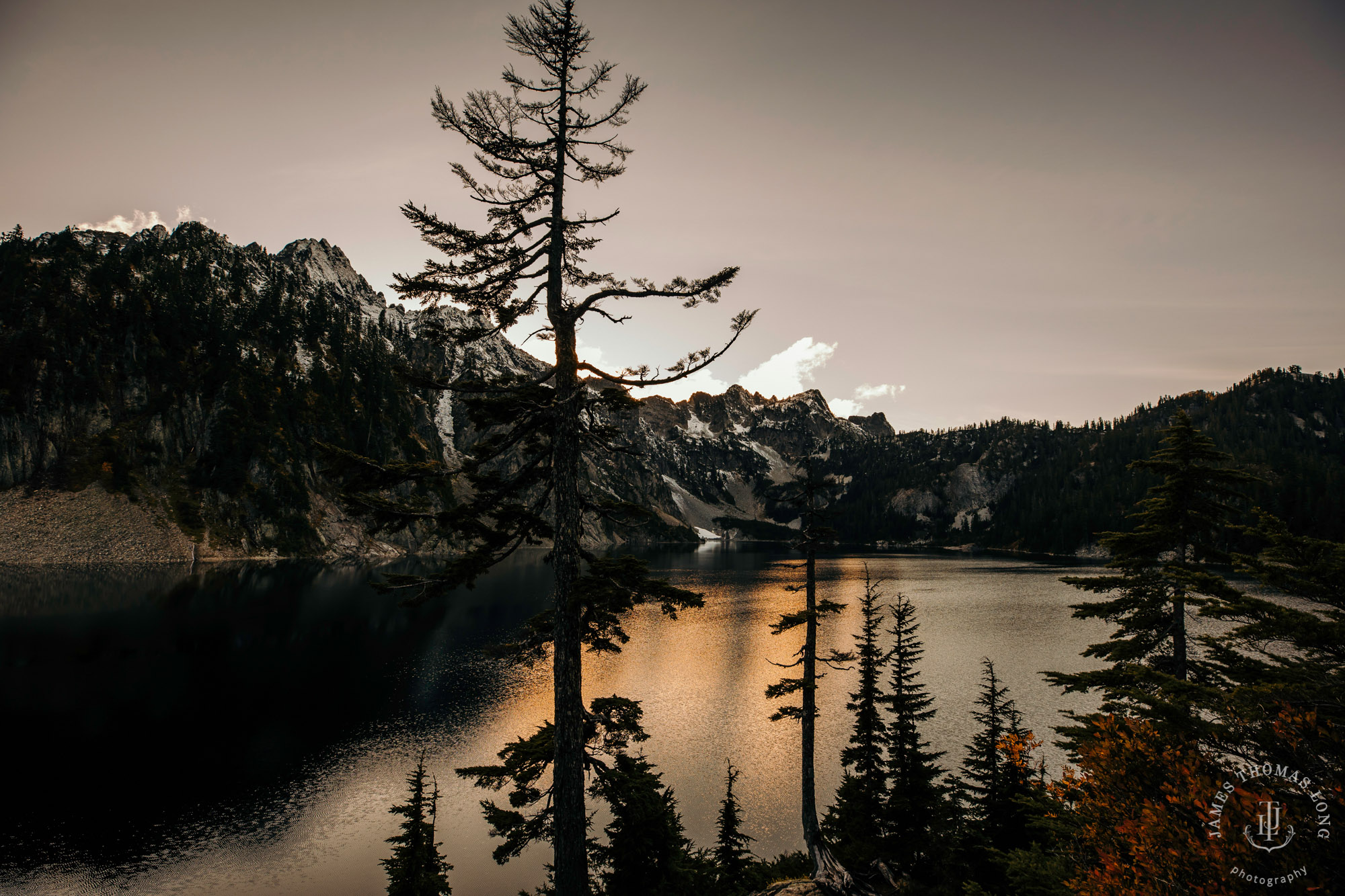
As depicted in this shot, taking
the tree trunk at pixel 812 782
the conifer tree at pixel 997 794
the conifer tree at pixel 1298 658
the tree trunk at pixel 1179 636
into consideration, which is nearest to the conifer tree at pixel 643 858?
the tree trunk at pixel 812 782

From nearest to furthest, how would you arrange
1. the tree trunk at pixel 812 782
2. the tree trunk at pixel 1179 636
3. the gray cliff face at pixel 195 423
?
the tree trunk at pixel 1179 636 < the tree trunk at pixel 812 782 < the gray cliff face at pixel 195 423

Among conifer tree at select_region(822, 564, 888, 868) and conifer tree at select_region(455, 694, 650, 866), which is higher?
conifer tree at select_region(455, 694, 650, 866)

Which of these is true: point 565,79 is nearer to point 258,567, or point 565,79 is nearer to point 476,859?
point 476,859

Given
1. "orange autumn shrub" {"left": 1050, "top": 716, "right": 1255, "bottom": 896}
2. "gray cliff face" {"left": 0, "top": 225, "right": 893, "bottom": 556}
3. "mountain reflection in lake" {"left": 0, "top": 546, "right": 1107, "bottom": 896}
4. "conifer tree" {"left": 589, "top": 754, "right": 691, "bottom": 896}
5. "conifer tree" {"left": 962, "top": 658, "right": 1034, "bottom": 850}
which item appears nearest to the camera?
"orange autumn shrub" {"left": 1050, "top": 716, "right": 1255, "bottom": 896}

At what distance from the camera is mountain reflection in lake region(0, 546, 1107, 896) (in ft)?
88.5

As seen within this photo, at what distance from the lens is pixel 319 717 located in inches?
1698

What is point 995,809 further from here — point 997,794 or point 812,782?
point 812,782

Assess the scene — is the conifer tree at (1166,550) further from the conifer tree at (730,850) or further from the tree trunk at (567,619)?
the tree trunk at (567,619)

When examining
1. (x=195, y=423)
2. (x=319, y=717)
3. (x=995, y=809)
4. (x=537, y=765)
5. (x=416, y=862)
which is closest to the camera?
(x=537, y=765)

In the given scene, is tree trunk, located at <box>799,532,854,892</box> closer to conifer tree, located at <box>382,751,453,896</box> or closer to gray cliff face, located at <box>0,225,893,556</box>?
conifer tree, located at <box>382,751,453,896</box>

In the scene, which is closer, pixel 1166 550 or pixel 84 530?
pixel 1166 550

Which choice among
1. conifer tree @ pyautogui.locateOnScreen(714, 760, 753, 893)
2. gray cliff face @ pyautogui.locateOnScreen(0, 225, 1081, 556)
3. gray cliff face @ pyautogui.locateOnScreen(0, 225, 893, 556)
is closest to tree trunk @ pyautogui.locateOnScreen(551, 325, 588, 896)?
conifer tree @ pyautogui.locateOnScreen(714, 760, 753, 893)

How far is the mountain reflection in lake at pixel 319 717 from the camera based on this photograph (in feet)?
88.5

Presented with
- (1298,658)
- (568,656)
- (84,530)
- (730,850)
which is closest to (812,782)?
(730,850)
